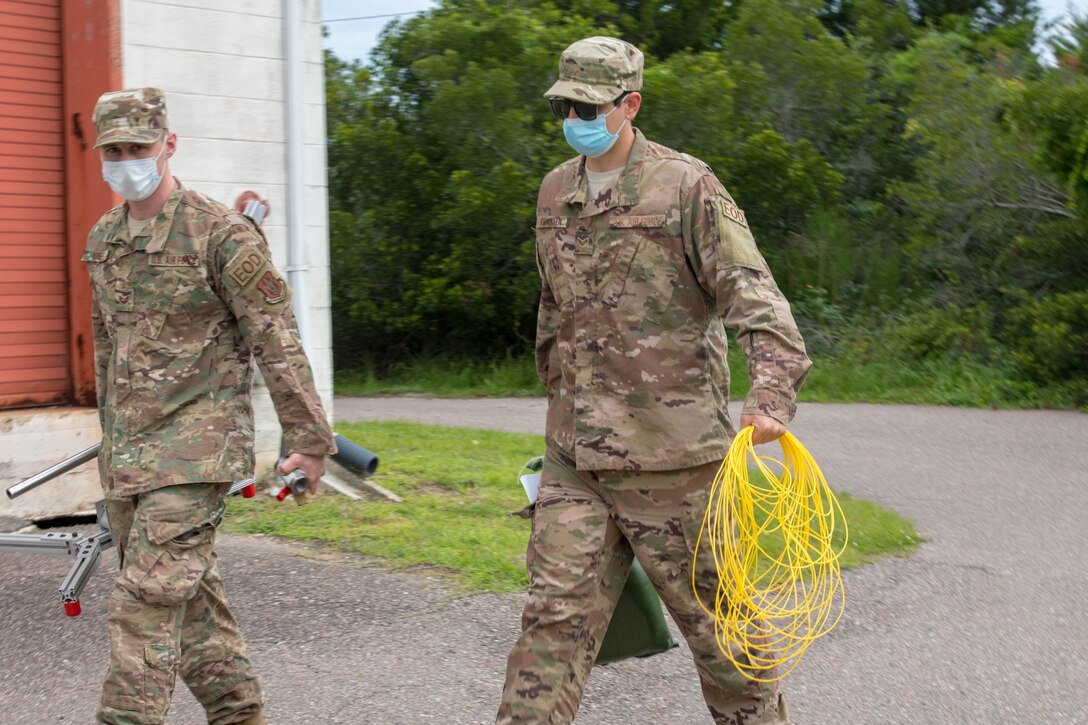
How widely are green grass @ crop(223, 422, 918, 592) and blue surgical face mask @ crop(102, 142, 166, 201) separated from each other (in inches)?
108

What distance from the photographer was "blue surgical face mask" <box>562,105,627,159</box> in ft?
11.5

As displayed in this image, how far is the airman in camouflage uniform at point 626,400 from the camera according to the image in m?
3.38

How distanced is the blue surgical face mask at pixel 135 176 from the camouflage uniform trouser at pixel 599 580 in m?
1.53

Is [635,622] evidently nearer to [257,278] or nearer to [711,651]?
[711,651]

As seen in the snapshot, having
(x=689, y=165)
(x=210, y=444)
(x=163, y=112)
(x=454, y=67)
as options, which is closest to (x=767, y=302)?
(x=689, y=165)

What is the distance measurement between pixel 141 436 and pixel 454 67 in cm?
1247

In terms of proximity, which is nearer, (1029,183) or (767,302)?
(767,302)

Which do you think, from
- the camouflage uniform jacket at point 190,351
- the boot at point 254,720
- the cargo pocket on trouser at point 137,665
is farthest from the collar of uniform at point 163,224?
the boot at point 254,720

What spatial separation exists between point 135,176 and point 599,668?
2.61 m

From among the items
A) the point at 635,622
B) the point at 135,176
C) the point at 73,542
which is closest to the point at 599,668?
the point at 635,622

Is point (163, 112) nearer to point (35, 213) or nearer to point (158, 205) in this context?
point (158, 205)

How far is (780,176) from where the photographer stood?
15.9 meters

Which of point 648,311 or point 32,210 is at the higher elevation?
point 32,210

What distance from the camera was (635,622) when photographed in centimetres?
375
